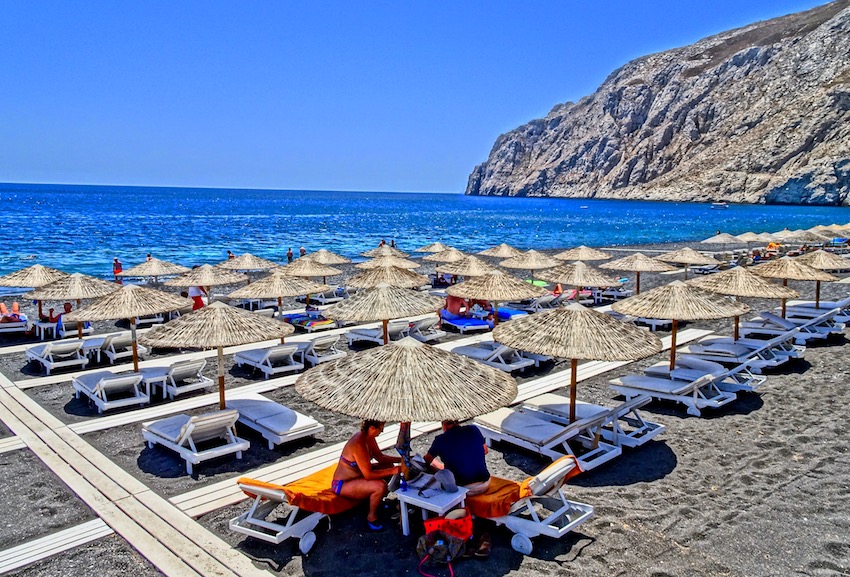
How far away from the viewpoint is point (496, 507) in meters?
5.59

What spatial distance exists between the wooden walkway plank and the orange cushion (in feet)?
5.09

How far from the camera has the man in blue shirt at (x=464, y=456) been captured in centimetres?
582

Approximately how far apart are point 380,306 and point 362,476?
5.23 m

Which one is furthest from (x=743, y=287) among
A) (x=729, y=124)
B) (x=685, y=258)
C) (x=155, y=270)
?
(x=729, y=124)

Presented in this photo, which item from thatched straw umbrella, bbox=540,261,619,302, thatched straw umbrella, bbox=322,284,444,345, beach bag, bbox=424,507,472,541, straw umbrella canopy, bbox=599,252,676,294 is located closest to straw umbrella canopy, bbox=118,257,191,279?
thatched straw umbrella, bbox=322,284,444,345

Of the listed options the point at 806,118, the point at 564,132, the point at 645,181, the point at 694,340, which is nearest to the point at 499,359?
the point at 694,340

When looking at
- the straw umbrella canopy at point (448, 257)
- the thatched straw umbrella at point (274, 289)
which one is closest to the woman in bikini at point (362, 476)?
the thatched straw umbrella at point (274, 289)

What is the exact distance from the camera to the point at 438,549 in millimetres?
5320

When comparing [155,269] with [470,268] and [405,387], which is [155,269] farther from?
[405,387]

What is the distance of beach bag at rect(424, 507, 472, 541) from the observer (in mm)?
5383

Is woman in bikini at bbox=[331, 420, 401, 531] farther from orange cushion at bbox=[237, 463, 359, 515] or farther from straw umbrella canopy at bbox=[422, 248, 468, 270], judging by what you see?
straw umbrella canopy at bbox=[422, 248, 468, 270]

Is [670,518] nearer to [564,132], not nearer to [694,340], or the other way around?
[694,340]

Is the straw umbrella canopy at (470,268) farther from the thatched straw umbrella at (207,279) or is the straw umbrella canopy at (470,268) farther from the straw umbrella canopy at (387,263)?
the thatched straw umbrella at (207,279)

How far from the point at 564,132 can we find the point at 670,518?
578ft
